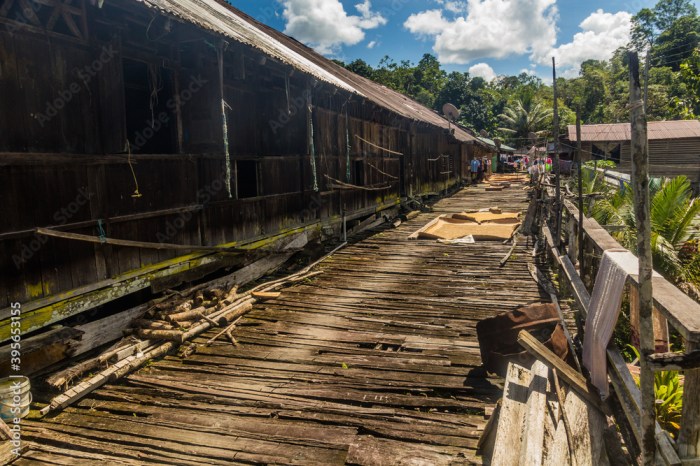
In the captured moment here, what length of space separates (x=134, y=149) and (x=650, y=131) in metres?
32.4

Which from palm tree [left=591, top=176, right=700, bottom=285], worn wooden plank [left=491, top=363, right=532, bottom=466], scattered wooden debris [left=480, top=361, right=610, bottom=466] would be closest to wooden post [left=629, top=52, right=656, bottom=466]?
scattered wooden debris [left=480, top=361, right=610, bottom=466]

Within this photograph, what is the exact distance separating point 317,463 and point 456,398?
1.64 m

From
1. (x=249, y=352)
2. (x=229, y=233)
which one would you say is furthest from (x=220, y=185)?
(x=249, y=352)

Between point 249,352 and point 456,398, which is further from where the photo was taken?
point 249,352

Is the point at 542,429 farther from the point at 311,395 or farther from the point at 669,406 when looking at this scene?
the point at 311,395

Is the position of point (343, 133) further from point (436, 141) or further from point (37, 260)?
point (436, 141)

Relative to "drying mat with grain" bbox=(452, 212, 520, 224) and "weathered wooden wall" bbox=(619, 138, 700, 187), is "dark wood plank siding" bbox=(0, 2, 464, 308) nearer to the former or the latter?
"drying mat with grain" bbox=(452, 212, 520, 224)

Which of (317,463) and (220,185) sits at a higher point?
(220,185)

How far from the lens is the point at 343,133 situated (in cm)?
1311

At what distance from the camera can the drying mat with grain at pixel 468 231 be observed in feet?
43.2

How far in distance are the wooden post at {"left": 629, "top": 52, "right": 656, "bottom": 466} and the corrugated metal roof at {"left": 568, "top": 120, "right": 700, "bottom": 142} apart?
29425mm

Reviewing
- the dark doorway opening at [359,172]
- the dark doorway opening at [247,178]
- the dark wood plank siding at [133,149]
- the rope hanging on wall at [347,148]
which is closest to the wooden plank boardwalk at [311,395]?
the dark wood plank siding at [133,149]

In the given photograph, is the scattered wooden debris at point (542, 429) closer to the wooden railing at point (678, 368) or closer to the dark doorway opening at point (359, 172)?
the wooden railing at point (678, 368)

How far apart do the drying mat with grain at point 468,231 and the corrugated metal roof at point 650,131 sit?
1901 cm
